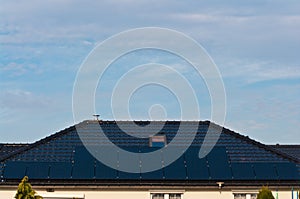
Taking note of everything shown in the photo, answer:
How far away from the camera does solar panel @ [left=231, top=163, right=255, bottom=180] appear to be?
36.6 meters

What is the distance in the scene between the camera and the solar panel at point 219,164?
1440 inches

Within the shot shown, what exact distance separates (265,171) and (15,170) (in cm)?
1462

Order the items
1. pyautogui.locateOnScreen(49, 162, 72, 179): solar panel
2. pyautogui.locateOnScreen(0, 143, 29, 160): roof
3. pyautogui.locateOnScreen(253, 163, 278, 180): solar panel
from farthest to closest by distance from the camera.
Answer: pyautogui.locateOnScreen(0, 143, 29, 160): roof
pyautogui.locateOnScreen(253, 163, 278, 180): solar panel
pyautogui.locateOnScreen(49, 162, 72, 179): solar panel

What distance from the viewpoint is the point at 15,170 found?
3650cm

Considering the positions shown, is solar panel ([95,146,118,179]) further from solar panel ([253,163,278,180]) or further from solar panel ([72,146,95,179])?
solar panel ([253,163,278,180])

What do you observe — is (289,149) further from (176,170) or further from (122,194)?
(122,194)

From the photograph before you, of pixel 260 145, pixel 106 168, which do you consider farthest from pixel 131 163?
pixel 260 145

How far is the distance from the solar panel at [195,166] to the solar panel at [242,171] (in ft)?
5.51

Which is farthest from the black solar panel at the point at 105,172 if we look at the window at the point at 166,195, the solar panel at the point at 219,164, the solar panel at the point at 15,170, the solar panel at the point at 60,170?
the solar panel at the point at 219,164

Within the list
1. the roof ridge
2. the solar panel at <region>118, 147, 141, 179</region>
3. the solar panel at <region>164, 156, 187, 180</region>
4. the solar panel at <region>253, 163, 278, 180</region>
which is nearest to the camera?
the solar panel at <region>118, 147, 141, 179</region>

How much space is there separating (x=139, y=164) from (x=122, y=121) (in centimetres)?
754

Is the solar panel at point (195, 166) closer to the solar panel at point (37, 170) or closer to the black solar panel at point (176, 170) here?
the black solar panel at point (176, 170)

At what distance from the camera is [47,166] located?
36.8m

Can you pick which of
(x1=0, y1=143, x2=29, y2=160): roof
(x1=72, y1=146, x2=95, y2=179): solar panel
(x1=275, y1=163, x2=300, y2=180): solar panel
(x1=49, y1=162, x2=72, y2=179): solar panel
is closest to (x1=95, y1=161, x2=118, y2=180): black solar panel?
(x1=72, y1=146, x2=95, y2=179): solar panel
